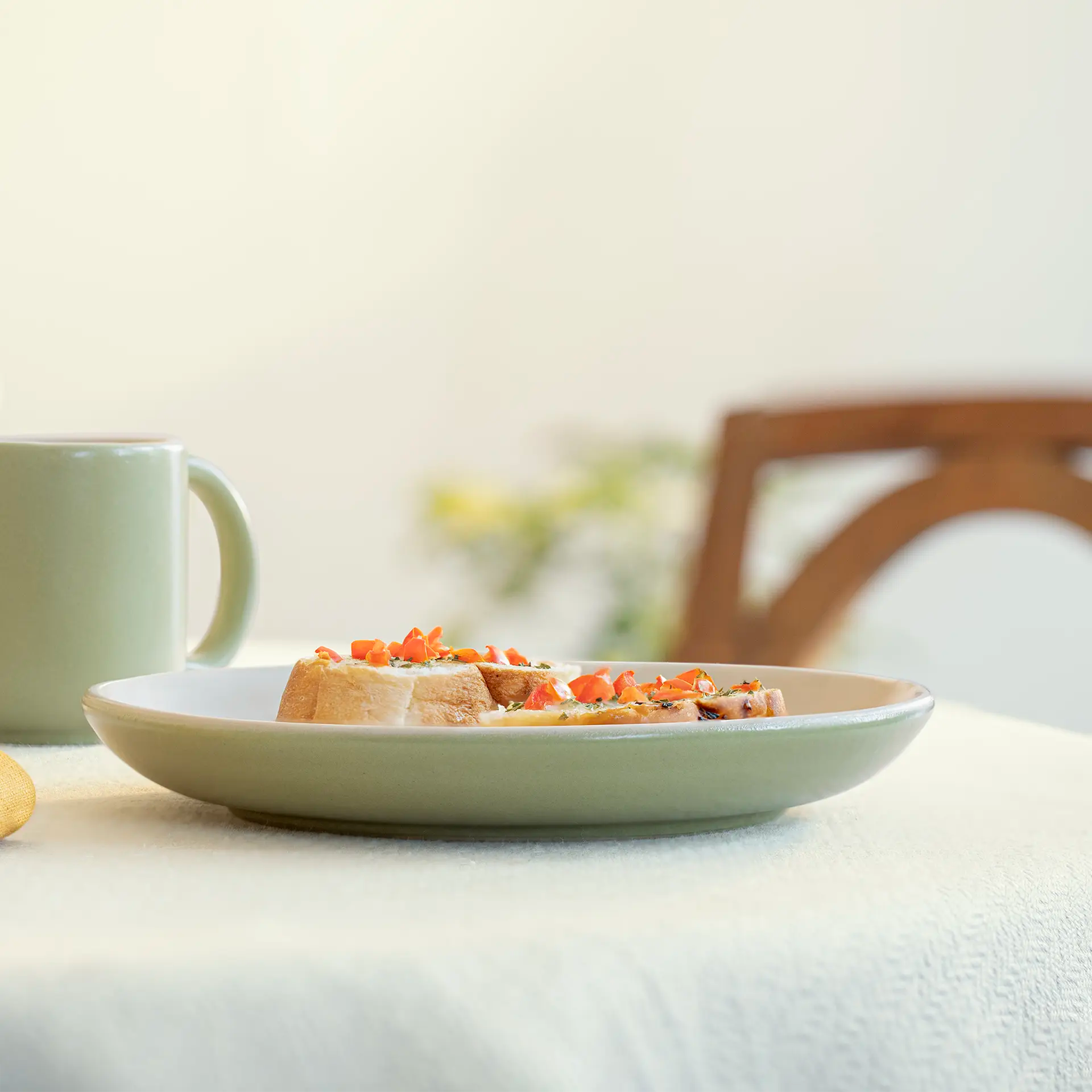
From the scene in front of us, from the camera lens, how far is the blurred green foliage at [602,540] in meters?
4.77

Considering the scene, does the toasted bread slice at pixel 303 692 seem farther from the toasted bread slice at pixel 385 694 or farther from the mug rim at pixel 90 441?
the mug rim at pixel 90 441

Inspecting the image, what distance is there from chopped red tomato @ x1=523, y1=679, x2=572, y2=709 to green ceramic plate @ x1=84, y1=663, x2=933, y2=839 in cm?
7

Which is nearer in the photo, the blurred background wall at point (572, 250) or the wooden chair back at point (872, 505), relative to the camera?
the wooden chair back at point (872, 505)

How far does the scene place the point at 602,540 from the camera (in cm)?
480

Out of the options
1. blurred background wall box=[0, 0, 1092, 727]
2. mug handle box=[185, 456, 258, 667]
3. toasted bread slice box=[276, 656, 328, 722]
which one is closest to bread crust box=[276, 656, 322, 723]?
toasted bread slice box=[276, 656, 328, 722]

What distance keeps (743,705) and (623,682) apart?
6cm

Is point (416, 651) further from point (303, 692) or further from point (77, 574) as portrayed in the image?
point (77, 574)

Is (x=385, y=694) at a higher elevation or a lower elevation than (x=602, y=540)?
higher

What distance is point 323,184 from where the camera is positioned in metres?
5.35

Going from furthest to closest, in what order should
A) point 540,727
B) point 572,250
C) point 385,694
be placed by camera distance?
point 572,250
point 385,694
point 540,727

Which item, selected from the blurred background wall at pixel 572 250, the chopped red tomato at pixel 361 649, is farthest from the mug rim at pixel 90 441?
the blurred background wall at pixel 572 250

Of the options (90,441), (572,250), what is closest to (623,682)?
(90,441)

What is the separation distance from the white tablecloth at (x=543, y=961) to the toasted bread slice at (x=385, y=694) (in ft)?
0.27

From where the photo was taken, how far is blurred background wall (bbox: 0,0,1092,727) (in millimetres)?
5145
